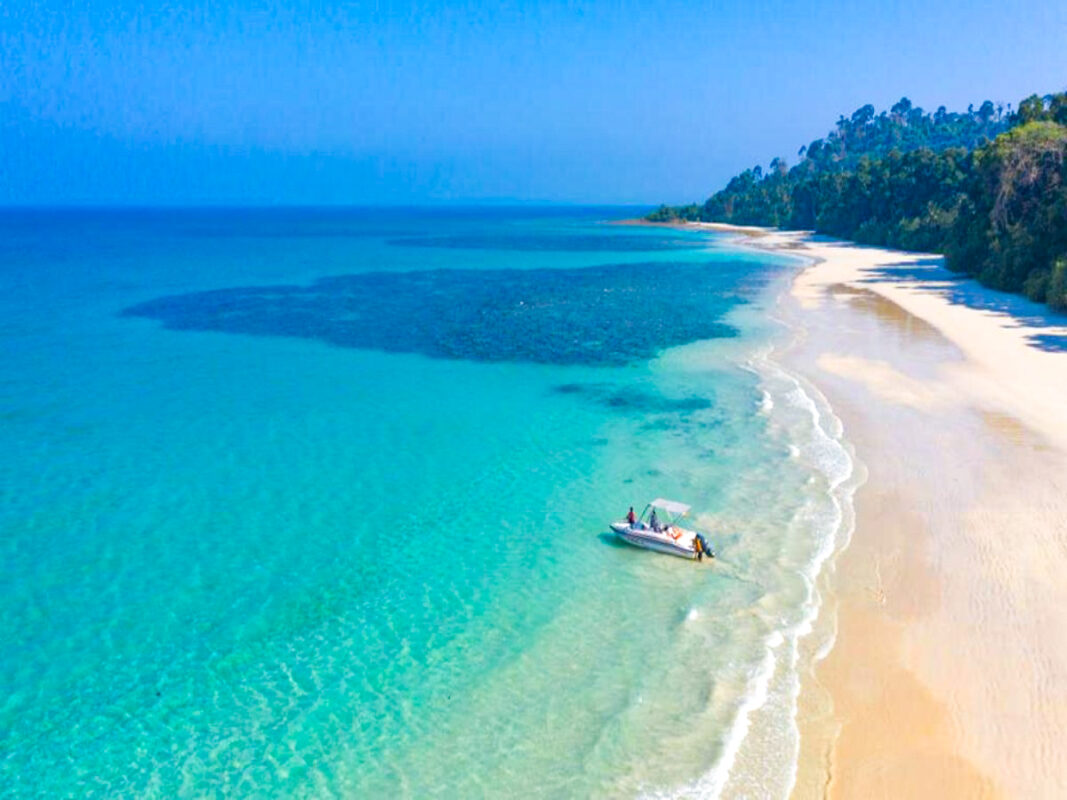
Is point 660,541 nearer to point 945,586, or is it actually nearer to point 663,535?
point 663,535

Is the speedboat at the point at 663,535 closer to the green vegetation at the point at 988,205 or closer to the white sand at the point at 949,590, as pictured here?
the white sand at the point at 949,590

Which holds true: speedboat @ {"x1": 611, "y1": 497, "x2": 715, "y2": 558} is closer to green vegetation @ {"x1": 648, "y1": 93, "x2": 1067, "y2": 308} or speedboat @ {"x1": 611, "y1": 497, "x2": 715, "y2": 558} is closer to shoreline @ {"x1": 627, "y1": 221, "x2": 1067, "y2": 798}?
shoreline @ {"x1": 627, "y1": 221, "x2": 1067, "y2": 798}

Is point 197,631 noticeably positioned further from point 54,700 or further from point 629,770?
point 629,770

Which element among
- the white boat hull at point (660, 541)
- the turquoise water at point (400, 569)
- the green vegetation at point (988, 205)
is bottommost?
the turquoise water at point (400, 569)

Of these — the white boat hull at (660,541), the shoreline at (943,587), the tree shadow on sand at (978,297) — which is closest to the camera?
the shoreline at (943,587)

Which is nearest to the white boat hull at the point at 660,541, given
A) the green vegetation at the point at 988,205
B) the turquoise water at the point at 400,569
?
the turquoise water at the point at 400,569

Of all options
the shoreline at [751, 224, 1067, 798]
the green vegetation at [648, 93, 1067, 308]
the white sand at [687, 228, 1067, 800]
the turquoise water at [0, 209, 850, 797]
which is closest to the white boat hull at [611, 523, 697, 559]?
the turquoise water at [0, 209, 850, 797]
